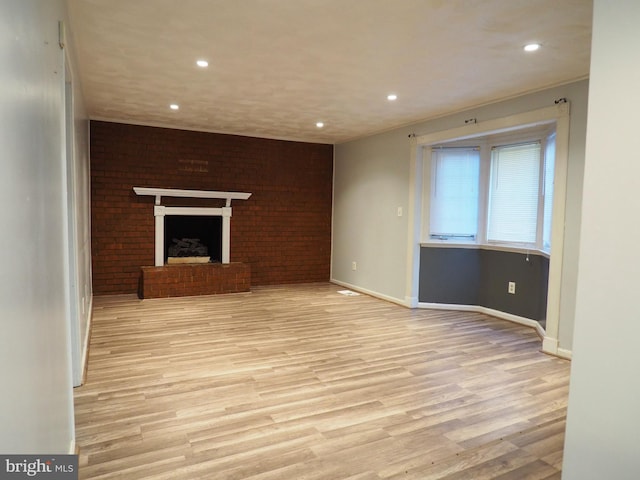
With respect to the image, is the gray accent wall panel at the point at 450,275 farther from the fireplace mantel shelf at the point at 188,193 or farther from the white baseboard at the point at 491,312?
the fireplace mantel shelf at the point at 188,193

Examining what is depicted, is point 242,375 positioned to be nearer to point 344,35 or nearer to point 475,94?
point 344,35

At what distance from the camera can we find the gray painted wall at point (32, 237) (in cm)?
94

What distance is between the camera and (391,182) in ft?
19.1

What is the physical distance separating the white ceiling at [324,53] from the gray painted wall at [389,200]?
0.62 ft

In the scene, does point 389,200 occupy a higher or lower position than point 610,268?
higher

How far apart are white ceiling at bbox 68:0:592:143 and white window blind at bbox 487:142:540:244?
930mm

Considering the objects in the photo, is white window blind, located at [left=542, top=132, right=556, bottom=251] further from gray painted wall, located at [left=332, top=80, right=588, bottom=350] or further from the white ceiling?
the white ceiling

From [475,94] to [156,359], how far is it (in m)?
3.80

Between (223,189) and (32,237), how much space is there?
17.6 ft

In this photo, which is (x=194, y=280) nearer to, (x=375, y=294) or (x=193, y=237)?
(x=193, y=237)

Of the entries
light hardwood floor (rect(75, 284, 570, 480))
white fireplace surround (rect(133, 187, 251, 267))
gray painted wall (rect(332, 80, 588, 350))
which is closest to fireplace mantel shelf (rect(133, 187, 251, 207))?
white fireplace surround (rect(133, 187, 251, 267))

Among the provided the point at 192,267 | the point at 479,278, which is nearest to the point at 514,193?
the point at 479,278

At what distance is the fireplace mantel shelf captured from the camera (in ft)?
19.2

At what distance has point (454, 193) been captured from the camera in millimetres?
5336
